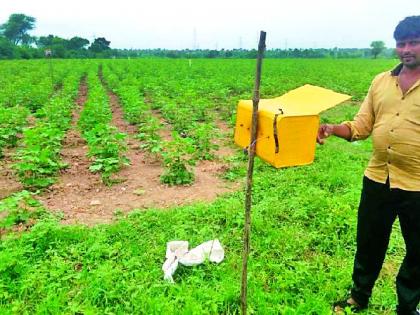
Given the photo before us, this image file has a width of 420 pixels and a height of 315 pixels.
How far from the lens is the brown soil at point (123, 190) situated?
16.3 ft

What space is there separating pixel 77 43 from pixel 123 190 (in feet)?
203

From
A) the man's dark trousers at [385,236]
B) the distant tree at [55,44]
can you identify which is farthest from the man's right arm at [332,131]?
the distant tree at [55,44]

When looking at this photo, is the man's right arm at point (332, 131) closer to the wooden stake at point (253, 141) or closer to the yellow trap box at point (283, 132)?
the wooden stake at point (253, 141)

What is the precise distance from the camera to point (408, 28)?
232 cm

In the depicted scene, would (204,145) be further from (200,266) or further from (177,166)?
(200,266)

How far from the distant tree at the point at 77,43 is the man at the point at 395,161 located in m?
63.5

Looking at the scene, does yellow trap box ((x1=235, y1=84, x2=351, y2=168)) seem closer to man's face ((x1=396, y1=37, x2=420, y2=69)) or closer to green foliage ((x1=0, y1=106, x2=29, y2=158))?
man's face ((x1=396, y1=37, x2=420, y2=69))

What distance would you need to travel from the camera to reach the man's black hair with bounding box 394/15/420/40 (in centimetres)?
230

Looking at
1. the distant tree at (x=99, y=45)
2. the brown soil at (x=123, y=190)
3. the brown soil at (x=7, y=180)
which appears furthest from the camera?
the distant tree at (x=99, y=45)

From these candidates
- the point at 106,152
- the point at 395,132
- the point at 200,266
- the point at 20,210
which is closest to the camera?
the point at 395,132

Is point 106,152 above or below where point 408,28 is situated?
below

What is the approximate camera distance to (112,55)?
56312 mm

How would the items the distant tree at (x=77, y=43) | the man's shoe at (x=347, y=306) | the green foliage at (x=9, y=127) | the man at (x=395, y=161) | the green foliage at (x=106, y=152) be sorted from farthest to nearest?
the distant tree at (x=77, y=43) → the green foliage at (x=9, y=127) → the green foliage at (x=106, y=152) → the man's shoe at (x=347, y=306) → the man at (x=395, y=161)

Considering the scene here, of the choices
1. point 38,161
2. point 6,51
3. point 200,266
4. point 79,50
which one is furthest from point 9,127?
point 79,50
